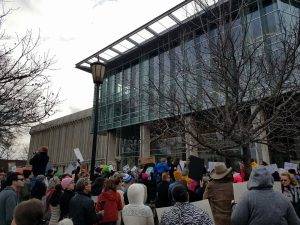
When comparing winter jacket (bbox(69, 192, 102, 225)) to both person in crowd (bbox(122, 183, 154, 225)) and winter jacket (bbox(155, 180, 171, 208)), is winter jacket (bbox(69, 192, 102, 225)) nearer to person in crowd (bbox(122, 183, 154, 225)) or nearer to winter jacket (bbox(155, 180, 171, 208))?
person in crowd (bbox(122, 183, 154, 225))

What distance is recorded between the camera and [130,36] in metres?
24.6

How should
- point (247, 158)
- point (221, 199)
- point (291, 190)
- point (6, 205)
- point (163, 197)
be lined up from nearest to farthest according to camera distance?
point (6, 205) → point (221, 199) → point (291, 190) → point (247, 158) → point (163, 197)

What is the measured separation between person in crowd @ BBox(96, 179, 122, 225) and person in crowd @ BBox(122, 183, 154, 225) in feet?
4.41

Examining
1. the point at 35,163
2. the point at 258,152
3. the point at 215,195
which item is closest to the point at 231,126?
the point at 215,195

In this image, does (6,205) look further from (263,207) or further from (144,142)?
(144,142)

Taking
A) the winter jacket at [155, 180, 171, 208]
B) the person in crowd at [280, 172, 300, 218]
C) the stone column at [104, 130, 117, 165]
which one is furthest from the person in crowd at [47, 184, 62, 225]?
the stone column at [104, 130, 117, 165]

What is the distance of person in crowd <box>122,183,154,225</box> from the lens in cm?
397

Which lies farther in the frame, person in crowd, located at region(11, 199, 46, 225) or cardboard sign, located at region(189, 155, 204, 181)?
cardboard sign, located at region(189, 155, 204, 181)

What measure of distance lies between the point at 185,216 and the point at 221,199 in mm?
1940

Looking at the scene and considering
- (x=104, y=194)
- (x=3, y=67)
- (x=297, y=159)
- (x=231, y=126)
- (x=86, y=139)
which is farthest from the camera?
(x=86, y=139)

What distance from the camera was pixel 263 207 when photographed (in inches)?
122

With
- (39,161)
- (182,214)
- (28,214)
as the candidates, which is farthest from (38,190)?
(182,214)

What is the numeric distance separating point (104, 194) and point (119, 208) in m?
0.47

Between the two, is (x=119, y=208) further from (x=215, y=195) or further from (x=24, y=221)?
(x=24, y=221)
